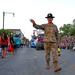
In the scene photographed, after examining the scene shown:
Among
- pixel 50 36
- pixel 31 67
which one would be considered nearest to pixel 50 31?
pixel 50 36

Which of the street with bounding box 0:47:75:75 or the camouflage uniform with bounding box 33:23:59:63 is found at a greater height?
the camouflage uniform with bounding box 33:23:59:63

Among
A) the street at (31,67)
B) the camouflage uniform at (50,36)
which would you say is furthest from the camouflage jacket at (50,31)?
the street at (31,67)

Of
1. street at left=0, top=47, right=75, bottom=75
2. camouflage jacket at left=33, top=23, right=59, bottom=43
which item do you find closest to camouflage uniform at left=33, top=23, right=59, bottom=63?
camouflage jacket at left=33, top=23, right=59, bottom=43

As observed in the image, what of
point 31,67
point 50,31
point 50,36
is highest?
point 50,31

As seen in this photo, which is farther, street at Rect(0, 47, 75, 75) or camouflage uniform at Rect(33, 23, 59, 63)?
camouflage uniform at Rect(33, 23, 59, 63)

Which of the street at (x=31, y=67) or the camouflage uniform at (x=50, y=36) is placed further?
the camouflage uniform at (x=50, y=36)

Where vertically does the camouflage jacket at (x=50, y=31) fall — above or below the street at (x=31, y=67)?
above

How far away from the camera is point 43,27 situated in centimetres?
1207

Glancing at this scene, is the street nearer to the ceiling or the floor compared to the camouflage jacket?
nearer to the floor

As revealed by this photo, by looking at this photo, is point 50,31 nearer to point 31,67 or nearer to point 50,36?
point 50,36

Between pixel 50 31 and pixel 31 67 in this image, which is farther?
pixel 31 67

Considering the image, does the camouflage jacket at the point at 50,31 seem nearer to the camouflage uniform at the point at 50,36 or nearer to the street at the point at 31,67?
the camouflage uniform at the point at 50,36

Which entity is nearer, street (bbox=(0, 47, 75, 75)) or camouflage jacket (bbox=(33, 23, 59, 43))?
street (bbox=(0, 47, 75, 75))

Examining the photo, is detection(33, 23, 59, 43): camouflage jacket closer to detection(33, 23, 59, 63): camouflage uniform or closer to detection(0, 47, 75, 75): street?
detection(33, 23, 59, 63): camouflage uniform
